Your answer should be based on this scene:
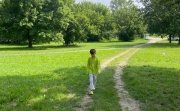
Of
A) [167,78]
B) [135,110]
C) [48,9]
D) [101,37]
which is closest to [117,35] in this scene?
[101,37]

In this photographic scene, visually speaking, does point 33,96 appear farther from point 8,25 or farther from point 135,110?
point 8,25

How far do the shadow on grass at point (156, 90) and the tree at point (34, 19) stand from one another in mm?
40213

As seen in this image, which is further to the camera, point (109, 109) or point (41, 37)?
point (41, 37)

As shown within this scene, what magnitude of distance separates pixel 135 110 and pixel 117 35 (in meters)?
108

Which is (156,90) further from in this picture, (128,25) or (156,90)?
(128,25)

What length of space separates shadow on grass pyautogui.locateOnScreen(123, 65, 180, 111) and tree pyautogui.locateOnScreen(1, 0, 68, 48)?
4021 cm

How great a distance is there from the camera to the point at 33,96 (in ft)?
45.4

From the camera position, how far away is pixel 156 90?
15.6 metres

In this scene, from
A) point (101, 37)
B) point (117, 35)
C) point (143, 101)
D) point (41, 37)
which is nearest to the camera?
point (143, 101)

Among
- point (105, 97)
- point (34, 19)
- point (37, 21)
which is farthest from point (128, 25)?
point (105, 97)

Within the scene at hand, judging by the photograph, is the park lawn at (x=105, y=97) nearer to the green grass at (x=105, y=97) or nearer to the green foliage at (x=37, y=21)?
the green grass at (x=105, y=97)

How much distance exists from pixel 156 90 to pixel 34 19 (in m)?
45.3

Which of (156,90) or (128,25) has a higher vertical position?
(128,25)

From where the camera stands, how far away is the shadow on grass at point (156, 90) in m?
12.9
